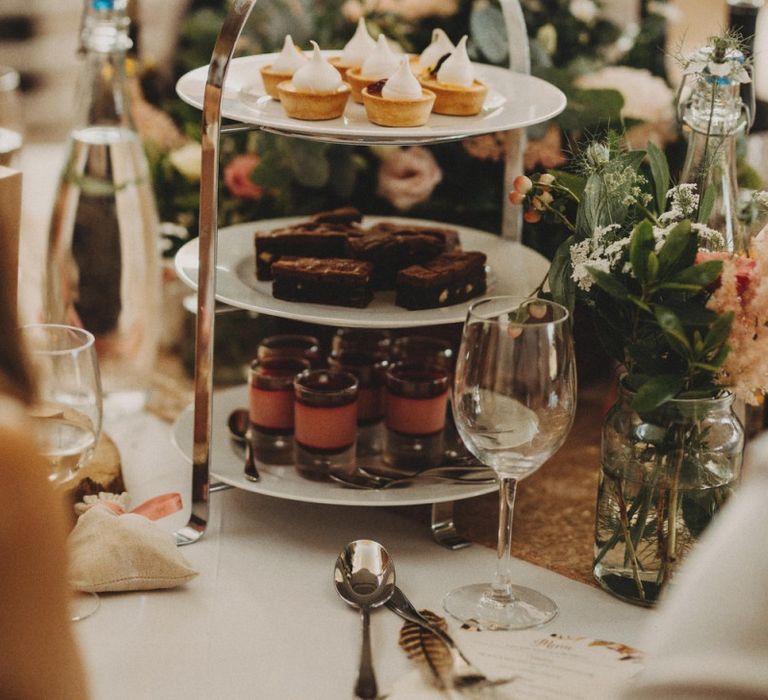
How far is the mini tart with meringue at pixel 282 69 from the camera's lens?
124cm

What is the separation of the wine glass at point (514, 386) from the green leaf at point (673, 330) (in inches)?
3.1

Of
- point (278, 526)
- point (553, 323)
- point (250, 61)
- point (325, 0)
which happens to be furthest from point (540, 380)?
point (325, 0)

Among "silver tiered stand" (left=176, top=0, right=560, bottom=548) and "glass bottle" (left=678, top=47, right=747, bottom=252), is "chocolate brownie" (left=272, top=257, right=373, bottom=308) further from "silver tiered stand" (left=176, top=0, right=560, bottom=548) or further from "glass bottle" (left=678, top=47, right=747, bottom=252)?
"glass bottle" (left=678, top=47, right=747, bottom=252)

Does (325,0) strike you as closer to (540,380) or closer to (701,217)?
(701,217)

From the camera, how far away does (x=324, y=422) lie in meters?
1.23

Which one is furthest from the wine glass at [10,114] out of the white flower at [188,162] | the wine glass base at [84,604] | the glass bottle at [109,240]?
the wine glass base at [84,604]

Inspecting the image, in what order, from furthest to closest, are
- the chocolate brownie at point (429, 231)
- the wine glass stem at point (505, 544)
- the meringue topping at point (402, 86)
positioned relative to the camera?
the chocolate brownie at point (429, 231) → the meringue topping at point (402, 86) → the wine glass stem at point (505, 544)

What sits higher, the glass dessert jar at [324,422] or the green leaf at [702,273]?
the green leaf at [702,273]

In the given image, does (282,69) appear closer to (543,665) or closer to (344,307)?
(344,307)

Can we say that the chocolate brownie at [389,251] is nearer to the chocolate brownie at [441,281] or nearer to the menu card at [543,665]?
the chocolate brownie at [441,281]

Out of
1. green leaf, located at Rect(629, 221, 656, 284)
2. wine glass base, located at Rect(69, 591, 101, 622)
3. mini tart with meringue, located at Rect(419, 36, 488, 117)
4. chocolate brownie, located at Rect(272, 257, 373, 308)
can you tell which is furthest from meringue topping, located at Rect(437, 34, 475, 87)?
wine glass base, located at Rect(69, 591, 101, 622)

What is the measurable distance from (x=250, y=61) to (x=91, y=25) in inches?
8.7

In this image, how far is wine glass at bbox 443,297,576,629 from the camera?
94 cm

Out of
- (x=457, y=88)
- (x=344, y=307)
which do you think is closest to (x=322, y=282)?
(x=344, y=307)
